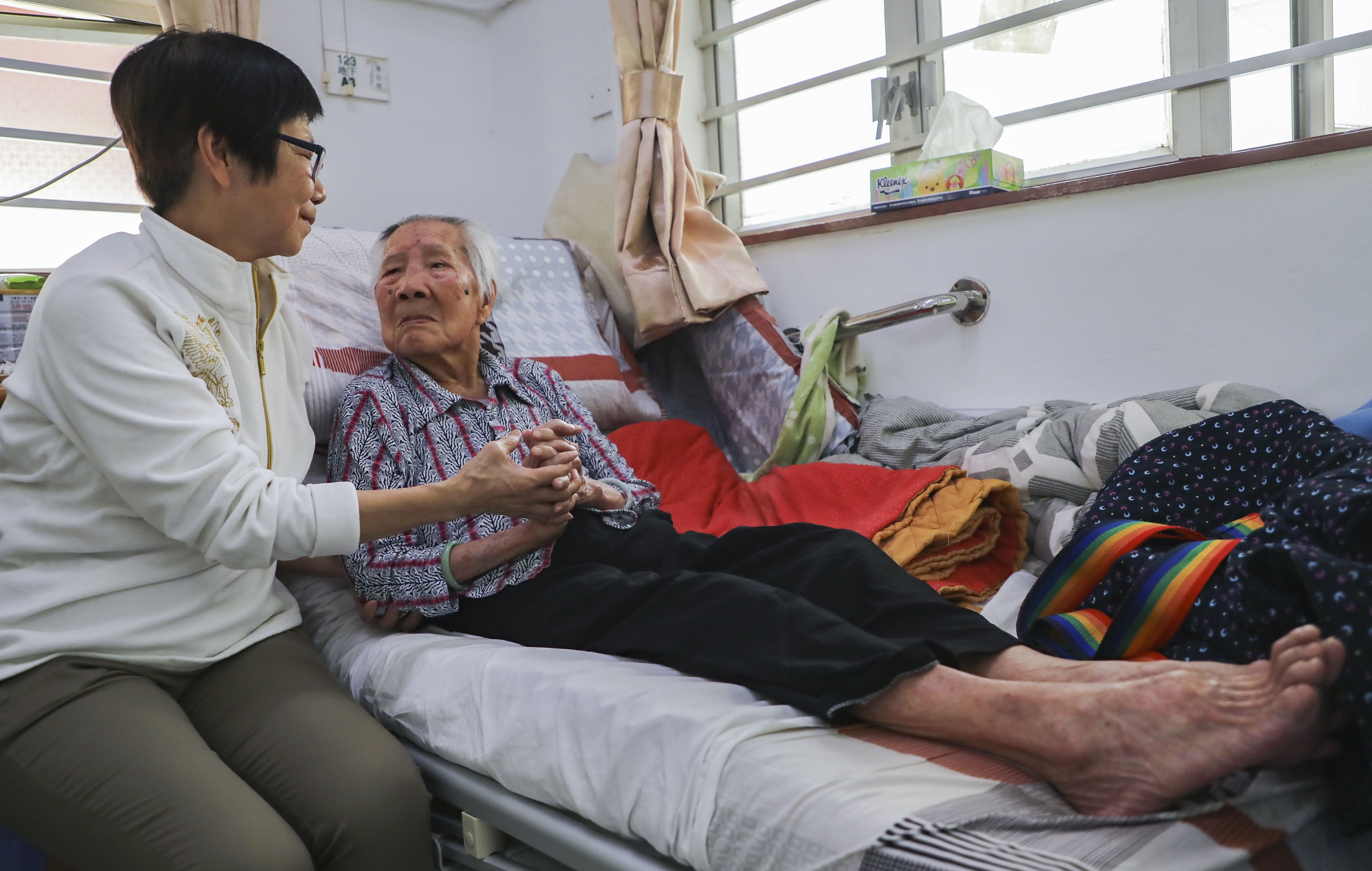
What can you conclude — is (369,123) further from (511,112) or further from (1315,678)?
(1315,678)

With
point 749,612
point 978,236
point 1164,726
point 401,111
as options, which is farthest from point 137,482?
point 401,111

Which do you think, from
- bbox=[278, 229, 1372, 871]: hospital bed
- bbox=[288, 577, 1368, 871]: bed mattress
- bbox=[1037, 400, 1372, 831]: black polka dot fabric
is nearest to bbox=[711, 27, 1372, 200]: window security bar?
bbox=[1037, 400, 1372, 831]: black polka dot fabric

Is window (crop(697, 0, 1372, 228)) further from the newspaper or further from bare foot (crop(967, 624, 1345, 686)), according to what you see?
the newspaper

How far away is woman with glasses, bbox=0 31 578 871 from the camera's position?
40.3 inches

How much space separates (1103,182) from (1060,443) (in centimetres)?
57

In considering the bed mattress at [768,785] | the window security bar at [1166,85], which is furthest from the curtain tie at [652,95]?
the bed mattress at [768,785]

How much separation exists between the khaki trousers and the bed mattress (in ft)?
0.40

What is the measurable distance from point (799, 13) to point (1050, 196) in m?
1.14

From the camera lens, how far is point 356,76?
2850mm

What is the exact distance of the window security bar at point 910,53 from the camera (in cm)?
214

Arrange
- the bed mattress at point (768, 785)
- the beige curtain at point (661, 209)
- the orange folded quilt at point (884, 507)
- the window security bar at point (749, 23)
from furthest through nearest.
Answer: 1. the window security bar at point (749, 23)
2. the beige curtain at point (661, 209)
3. the orange folded quilt at point (884, 507)
4. the bed mattress at point (768, 785)

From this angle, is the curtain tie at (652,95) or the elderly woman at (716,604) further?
the curtain tie at (652,95)

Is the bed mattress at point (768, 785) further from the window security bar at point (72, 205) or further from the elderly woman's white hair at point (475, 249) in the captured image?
the window security bar at point (72, 205)

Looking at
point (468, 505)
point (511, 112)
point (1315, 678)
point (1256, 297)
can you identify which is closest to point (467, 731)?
point (468, 505)
